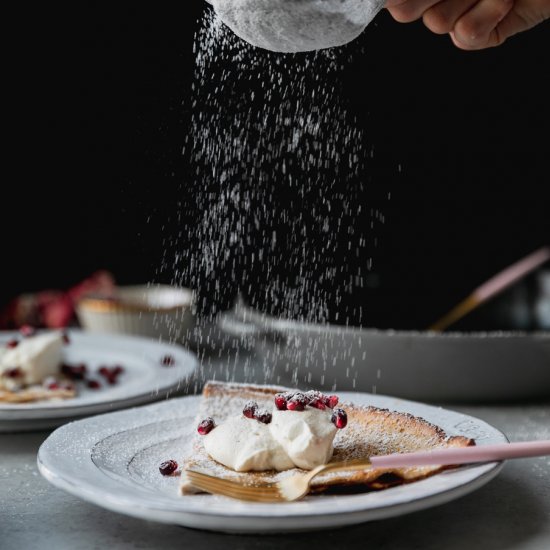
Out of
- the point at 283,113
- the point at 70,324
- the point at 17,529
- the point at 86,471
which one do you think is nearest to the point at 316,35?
the point at 86,471

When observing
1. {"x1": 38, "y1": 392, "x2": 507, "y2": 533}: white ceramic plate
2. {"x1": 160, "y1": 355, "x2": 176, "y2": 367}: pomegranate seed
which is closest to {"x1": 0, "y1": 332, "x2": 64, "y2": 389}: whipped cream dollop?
{"x1": 160, "y1": 355, "x2": 176, "y2": 367}: pomegranate seed

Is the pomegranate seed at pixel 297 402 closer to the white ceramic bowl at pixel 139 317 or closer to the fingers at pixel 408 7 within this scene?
the fingers at pixel 408 7

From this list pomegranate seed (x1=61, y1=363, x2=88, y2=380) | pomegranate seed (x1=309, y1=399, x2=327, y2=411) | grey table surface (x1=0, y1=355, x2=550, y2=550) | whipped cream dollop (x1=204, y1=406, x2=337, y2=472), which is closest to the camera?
grey table surface (x1=0, y1=355, x2=550, y2=550)

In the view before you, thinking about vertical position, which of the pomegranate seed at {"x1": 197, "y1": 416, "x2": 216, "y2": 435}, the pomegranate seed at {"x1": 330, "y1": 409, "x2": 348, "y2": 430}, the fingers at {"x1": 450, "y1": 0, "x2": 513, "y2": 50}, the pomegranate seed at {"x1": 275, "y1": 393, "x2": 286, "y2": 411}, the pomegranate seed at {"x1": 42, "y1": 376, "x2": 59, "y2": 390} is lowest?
the pomegranate seed at {"x1": 42, "y1": 376, "x2": 59, "y2": 390}

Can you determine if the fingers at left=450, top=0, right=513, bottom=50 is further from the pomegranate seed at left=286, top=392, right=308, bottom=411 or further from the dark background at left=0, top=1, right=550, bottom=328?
the dark background at left=0, top=1, right=550, bottom=328

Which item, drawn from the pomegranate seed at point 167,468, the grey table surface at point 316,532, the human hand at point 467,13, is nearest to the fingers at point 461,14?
the human hand at point 467,13

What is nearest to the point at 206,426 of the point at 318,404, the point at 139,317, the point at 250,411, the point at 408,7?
the point at 250,411

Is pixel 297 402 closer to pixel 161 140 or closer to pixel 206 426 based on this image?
pixel 206 426
